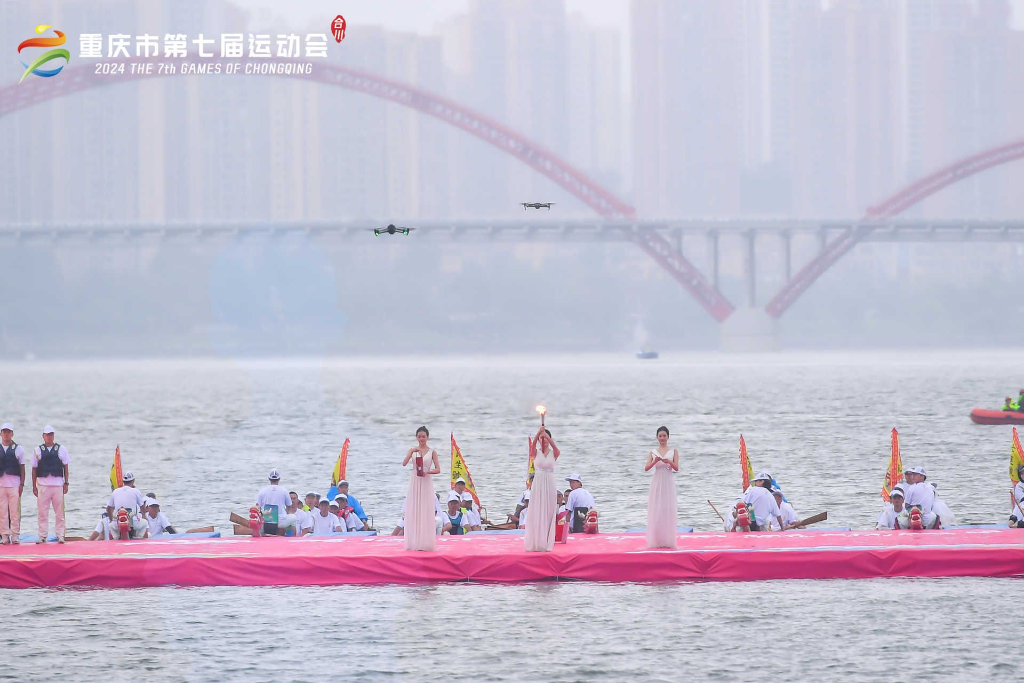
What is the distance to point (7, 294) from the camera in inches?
5418

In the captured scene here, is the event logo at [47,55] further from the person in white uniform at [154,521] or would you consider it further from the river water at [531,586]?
the person in white uniform at [154,521]

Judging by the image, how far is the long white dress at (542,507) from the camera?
16266mm

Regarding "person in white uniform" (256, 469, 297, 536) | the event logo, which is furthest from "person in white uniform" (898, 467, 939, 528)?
the event logo

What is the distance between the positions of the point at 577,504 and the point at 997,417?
36.8 metres

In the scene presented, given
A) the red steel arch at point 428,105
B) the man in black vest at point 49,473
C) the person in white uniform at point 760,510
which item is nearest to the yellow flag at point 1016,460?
the person in white uniform at point 760,510

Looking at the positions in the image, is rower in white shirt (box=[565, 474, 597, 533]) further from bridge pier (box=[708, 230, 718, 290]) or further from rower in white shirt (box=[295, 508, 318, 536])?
bridge pier (box=[708, 230, 718, 290])

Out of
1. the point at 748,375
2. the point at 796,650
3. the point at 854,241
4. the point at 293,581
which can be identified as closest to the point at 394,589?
the point at 293,581

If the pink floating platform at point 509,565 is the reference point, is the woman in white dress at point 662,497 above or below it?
above

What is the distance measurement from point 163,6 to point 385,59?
29.1 metres

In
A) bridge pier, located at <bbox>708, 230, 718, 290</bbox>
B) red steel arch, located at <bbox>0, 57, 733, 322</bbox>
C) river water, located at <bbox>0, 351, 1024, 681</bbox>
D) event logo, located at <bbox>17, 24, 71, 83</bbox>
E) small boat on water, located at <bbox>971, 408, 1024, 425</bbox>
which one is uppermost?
event logo, located at <bbox>17, 24, 71, 83</bbox>

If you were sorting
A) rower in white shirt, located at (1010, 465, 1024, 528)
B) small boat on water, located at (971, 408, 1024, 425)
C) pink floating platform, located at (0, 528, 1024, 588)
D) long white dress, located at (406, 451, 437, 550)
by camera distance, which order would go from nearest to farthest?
long white dress, located at (406, 451, 437, 550), pink floating platform, located at (0, 528, 1024, 588), rower in white shirt, located at (1010, 465, 1024, 528), small boat on water, located at (971, 408, 1024, 425)

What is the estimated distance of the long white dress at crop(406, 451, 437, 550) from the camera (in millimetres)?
16719

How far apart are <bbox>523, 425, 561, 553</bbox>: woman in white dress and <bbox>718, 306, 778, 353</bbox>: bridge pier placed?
91656 millimetres

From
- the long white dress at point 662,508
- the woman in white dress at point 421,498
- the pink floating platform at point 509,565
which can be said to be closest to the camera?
the woman in white dress at point 421,498
